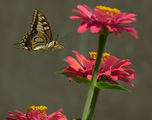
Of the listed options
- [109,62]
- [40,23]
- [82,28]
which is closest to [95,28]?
[82,28]

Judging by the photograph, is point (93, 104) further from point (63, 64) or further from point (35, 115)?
point (63, 64)

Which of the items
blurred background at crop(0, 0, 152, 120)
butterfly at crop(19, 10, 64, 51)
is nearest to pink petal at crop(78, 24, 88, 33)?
butterfly at crop(19, 10, 64, 51)

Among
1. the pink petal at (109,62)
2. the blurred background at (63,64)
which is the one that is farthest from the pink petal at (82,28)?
the blurred background at (63,64)

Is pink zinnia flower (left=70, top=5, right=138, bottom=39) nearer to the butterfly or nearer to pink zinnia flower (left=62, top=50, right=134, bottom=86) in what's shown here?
pink zinnia flower (left=62, top=50, right=134, bottom=86)

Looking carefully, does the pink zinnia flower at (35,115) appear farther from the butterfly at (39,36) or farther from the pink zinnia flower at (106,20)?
the butterfly at (39,36)

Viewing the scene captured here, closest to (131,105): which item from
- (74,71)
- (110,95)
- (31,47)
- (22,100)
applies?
(110,95)

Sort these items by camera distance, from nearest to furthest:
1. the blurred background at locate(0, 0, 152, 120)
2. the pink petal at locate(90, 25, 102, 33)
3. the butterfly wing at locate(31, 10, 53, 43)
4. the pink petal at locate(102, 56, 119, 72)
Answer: the pink petal at locate(90, 25, 102, 33) < the pink petal at locate(102, 56, 119, 72) < the butterfly wing at locate(31, 10, 53, 43) < the blurred background at locate(0, 0, 152, 120)

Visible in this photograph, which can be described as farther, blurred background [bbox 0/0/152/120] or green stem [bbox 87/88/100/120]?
blurred background [bbox 0/0/152/120]
